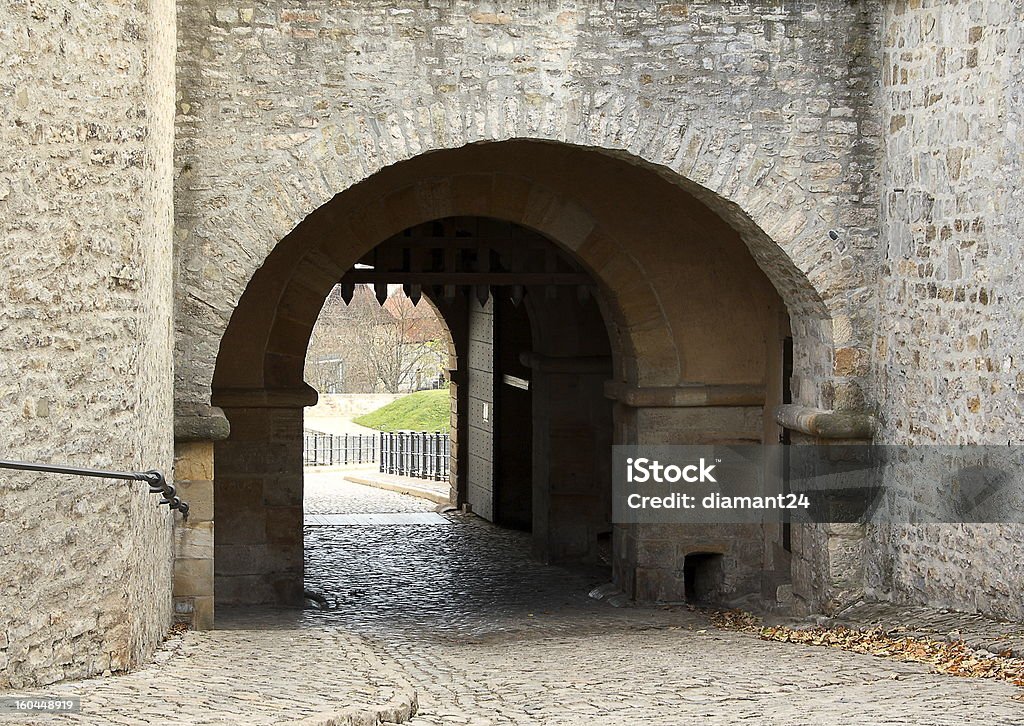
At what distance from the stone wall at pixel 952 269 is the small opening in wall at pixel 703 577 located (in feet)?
6.85

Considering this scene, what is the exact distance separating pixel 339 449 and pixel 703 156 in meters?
15.5

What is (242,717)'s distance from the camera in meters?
4.51

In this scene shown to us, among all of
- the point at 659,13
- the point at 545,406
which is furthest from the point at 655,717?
the point at 545,406

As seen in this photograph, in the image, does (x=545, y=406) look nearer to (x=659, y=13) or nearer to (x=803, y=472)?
(x=803, y=472)

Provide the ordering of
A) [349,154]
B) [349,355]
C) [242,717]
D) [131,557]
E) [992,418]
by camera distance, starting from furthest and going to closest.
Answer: [349,355]
[349,154]
[992,418]
[131,557]
[242,717]

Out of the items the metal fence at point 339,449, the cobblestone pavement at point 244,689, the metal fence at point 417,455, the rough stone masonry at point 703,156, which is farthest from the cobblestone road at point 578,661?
the metal fence at point 339,449

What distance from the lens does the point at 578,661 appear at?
7023mm

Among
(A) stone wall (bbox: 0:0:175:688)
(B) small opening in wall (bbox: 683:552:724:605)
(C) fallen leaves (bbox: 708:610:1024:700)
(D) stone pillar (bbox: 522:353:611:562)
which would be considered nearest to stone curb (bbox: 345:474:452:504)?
(D) stone pillar (bbox: 522:353:611:562)

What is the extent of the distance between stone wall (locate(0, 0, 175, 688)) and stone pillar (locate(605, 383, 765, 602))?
4.28 m

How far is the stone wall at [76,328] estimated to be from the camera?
16.0 ft

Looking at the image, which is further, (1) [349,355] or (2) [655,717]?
(1) [349,355]

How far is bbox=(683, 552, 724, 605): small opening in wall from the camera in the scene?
9.73 metres

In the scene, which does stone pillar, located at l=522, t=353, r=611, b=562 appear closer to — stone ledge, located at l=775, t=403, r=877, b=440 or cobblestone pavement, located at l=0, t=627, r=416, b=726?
stone ledge, located at l=775, t=403, r=877, b=440

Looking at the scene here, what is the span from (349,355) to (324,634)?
84.5 ft
